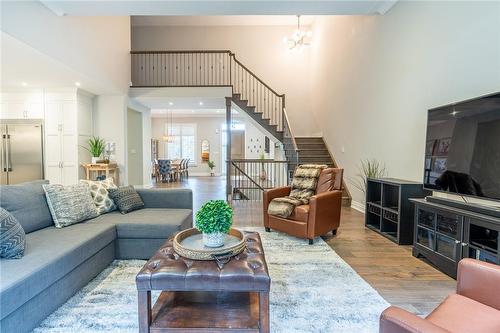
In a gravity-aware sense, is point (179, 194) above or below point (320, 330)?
above

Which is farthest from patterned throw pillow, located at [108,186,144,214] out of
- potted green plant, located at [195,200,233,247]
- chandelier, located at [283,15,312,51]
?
chandelier, located at [283,15,312,51]

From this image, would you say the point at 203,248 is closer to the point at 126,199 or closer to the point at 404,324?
the point at 404,324

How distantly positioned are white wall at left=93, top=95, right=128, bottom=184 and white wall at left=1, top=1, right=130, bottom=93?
0.42 meters

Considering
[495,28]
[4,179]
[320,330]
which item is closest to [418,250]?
[320,330]

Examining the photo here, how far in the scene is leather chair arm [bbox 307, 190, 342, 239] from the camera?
3.35 metres

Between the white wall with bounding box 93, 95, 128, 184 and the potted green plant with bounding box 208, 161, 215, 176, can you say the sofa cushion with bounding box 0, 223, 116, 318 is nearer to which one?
the white wall with bounding box 93, 95, 128, 184

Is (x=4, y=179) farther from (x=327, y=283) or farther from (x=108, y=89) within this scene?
(x=327, y=283)

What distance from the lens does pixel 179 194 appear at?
354cm

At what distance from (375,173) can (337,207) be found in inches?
55.4

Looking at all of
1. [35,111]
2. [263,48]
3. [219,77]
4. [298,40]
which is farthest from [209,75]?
[35,111]

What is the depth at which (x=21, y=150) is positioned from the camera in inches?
233

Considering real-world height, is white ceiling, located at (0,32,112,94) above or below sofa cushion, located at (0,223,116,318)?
above

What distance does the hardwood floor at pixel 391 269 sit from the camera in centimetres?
218

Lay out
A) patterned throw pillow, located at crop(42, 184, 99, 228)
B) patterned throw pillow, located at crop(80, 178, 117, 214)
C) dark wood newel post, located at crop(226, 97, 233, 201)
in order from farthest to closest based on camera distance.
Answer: dark wood newel post, located at crop(226, 97, 233, 201), patterned throw pillow, located at crop(80, 178, 117, 214), patterned throw pillow, located at crop(42, 184, 99, 228)
